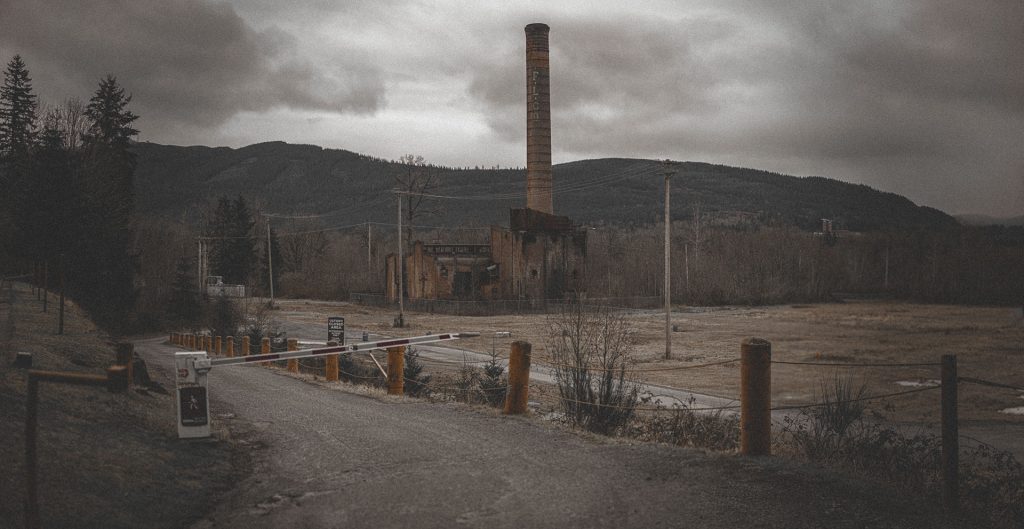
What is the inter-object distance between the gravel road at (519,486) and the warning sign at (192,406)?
556 millimetres

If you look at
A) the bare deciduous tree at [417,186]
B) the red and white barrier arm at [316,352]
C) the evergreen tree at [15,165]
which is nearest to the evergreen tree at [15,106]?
the evergreen tree at [15,165]

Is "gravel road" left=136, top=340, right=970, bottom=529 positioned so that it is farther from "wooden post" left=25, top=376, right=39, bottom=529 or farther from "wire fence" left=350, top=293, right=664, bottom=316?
"wire fence" left=350, top=293, right=664, bottom=316

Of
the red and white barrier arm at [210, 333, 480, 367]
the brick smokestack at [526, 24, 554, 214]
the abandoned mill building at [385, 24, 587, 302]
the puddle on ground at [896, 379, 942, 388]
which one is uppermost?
the brick smokestack at [526, 24, 554, 214]

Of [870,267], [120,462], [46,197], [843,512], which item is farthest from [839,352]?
[870,267]

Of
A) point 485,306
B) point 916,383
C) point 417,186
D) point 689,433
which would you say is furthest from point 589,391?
point 417,186

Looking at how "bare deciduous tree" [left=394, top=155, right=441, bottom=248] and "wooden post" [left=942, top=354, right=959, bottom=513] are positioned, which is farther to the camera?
"bare deciduous tree" [left=394, top=155, right=441, bottom=248]

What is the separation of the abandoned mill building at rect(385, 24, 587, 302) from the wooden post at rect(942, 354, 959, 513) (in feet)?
159

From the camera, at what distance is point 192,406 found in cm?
733

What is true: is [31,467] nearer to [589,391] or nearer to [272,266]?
[589,391]

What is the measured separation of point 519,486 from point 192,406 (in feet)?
12.8

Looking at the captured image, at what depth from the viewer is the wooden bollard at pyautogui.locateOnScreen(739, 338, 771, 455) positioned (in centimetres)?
646

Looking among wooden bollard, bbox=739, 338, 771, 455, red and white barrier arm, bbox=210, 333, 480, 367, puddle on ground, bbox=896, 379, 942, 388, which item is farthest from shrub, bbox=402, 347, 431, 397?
puddle on ground, bbox=896, 379, 942, 388

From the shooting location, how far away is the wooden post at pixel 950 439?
17.4ft

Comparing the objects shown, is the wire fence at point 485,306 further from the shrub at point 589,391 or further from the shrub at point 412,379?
the shrub at point 589,391
